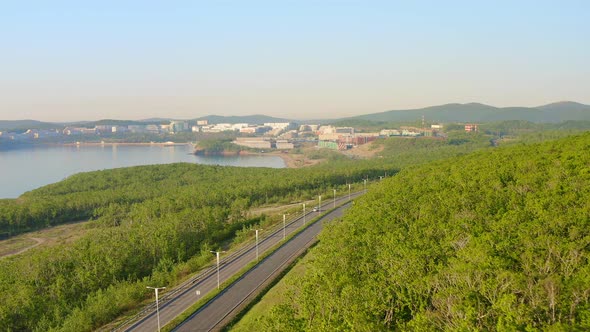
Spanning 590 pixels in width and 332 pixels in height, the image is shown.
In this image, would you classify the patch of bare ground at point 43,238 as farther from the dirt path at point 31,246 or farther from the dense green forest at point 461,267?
the dense green forest at point 461,267

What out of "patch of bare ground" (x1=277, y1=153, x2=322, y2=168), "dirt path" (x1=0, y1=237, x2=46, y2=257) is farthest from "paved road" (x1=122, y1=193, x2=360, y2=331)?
"patch of bare ground" (x1=277, y1=153, x2=322, y2=168)

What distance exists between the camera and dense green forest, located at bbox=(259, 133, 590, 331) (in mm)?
18000

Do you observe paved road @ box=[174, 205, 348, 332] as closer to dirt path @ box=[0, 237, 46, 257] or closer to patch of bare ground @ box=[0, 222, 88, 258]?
patch of bare ground @ box=[0, 222, 88, 258]

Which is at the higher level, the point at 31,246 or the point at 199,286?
the point at 199,286

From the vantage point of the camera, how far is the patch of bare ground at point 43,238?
2502 inches

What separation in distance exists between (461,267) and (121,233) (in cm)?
4447

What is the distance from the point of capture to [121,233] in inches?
2130

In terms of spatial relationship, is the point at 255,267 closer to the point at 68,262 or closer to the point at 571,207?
the point at 68,262

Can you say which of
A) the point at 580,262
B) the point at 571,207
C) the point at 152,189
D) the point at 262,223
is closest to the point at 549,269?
the point at 580,262

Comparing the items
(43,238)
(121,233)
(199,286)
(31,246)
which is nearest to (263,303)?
(199,286)

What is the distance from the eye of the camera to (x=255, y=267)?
42.5 m

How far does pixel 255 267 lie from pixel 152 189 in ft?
197

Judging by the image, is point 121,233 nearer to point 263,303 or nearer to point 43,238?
point 43,238

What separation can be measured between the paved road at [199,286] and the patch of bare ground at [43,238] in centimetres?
3179
